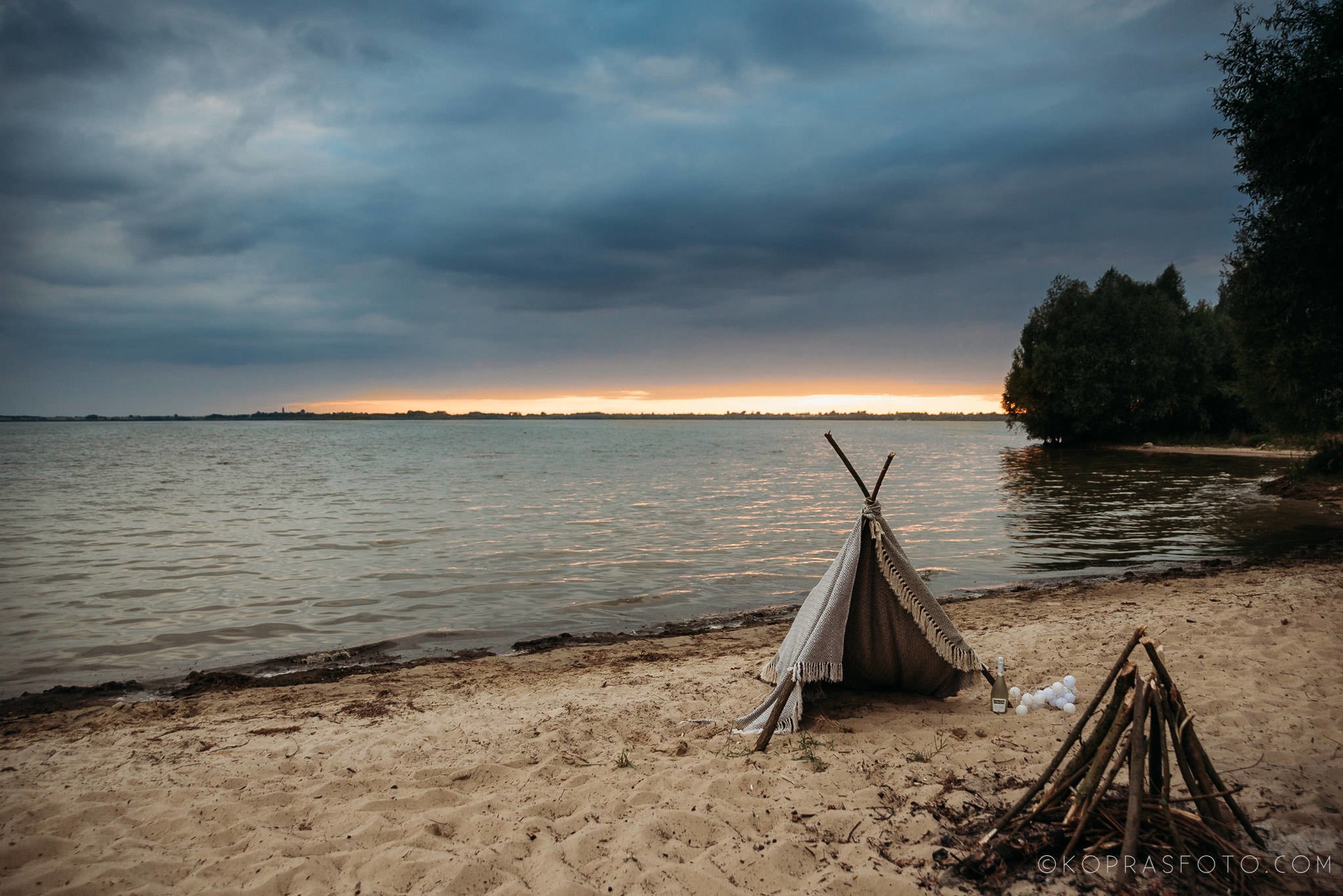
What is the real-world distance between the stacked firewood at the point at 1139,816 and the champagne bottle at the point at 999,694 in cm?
223

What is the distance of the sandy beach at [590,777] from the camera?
3764mm

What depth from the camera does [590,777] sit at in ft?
16.1

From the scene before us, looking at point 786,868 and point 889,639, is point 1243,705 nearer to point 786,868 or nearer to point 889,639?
point 889,639

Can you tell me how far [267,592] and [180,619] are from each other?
5.67 feet

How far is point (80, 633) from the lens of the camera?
9.92 metres

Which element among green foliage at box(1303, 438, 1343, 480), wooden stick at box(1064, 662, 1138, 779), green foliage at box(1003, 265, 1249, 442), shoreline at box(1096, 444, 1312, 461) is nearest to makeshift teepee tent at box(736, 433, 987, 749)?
wooden stick at box(1064, 662, 1138, 779)

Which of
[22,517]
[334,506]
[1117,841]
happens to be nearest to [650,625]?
[1117,841]

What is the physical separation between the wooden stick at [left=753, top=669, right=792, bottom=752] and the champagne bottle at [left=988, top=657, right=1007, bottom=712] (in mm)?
1837

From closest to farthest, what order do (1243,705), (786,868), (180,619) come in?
(786,868) < (1243,705) < (180,619)

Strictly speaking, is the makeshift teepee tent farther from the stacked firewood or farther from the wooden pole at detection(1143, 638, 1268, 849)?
the wooden pole at detection(1143, 638, 1268, 849)

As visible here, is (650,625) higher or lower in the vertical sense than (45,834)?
lower

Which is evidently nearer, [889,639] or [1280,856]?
[1280,856]

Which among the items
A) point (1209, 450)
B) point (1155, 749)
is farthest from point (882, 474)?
point (1209, 450)

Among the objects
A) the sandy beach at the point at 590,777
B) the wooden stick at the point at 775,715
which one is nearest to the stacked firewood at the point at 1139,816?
the sandy beach at the point at 590,777
